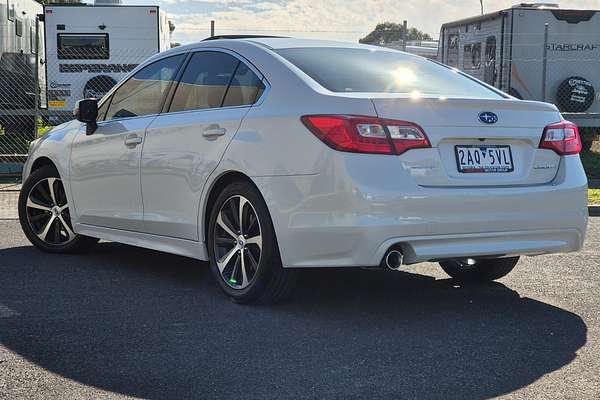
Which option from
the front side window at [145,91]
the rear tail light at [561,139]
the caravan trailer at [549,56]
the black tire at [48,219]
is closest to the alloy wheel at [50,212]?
the black tire at [48,219]

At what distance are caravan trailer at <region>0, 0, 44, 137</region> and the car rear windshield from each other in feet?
30.1

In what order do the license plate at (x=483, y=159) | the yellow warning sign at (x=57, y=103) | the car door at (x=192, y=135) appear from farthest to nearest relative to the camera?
the yellow warning sign at (x=57, y=103) < the car door at (x=192, y=135) < the license plate at (x=483, y=159)

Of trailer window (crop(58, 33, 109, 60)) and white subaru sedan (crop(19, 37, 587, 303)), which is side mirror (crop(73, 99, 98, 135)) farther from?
trailer window (crop(58, 33, 109, 60))

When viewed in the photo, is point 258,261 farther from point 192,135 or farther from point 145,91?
point 145,91

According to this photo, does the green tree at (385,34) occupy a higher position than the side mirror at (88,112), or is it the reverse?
the green tree at (385,34)

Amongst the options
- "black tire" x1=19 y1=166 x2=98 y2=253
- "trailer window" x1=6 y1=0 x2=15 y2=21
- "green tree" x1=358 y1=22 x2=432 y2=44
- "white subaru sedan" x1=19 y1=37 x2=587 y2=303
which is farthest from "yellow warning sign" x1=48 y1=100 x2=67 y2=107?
"white subaru sedan" x1=19 y1=37 x2=587 y2=303

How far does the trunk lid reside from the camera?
15.4ft

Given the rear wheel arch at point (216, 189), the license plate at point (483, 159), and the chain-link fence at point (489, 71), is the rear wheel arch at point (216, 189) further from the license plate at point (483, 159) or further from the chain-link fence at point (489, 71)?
the chain-link fence at point (489, 71)

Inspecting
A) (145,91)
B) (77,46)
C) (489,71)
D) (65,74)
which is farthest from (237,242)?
(77,46)

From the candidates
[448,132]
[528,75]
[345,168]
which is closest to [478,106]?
[448,132]

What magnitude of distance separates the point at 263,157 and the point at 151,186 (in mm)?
1247

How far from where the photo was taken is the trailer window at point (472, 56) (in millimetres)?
18078

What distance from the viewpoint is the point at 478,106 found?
4914mm

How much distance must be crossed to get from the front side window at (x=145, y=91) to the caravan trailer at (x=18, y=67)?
7.72 metres
